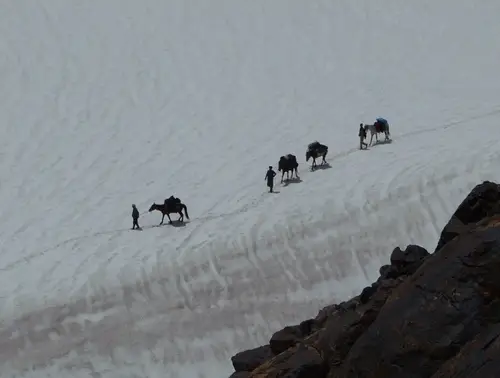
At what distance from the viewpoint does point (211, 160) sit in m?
28.5

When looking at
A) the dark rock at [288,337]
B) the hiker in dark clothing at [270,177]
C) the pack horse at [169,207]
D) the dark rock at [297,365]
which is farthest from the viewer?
the hiker in dark clothing at [270,177]

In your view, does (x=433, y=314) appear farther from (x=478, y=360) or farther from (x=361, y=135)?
(x=361, y=135)

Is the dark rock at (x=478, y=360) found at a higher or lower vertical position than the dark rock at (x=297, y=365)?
higher

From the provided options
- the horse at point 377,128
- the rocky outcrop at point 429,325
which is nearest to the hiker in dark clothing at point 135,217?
the horse at point 377,128

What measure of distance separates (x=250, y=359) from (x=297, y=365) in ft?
8.27

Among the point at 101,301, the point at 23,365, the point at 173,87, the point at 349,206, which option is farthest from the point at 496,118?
the point at 23,365

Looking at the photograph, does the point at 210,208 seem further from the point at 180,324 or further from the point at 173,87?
the point at 173,87

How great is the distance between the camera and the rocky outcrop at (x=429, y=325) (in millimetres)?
8086

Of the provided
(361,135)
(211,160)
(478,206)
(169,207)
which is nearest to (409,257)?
(478,206)

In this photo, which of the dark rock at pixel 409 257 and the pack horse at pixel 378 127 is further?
the pack horse at pixel 378 127

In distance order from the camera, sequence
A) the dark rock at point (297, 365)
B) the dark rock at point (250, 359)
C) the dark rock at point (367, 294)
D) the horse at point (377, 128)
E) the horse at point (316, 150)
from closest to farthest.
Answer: the dark rock at point (297, 365), the dark rock at point (367, 294), the dark rock at point (250, 359), the horse at point (316, 150), the horse at point (377, 128)

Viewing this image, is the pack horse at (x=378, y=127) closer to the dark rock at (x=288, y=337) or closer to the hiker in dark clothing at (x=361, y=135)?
the hiker in dark clothing at (x=361, y=135)

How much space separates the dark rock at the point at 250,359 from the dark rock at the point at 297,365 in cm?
135

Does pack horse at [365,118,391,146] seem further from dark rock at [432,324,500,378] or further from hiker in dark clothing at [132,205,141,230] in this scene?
dark rock at [432,324,500,378]
